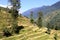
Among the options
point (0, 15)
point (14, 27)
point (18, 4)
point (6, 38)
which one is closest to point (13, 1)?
point (18, 4)

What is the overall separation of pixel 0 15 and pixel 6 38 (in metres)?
39.4

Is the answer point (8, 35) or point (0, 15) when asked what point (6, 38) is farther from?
point (0, 15)

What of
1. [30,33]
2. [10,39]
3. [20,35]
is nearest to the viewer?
[10,39]

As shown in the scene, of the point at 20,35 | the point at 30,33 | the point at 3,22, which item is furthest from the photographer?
the point at 3,22

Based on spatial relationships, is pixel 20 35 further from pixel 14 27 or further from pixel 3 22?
pixel 3 22

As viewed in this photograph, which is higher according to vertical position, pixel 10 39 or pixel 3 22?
pixel 3 22

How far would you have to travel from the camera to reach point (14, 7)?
105 meters

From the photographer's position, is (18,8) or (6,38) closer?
(6,38)

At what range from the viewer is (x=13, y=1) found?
10319 cm

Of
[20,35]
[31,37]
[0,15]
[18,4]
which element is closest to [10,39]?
[20,35]

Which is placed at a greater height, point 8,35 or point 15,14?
point 15,14

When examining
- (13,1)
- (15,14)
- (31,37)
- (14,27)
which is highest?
(13,1)

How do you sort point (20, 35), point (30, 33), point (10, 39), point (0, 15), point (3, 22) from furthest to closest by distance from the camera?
point (0, 15), point (3, 22), point (30, 33), point (20, 35), point (10, 39)

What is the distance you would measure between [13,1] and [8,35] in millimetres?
20185
